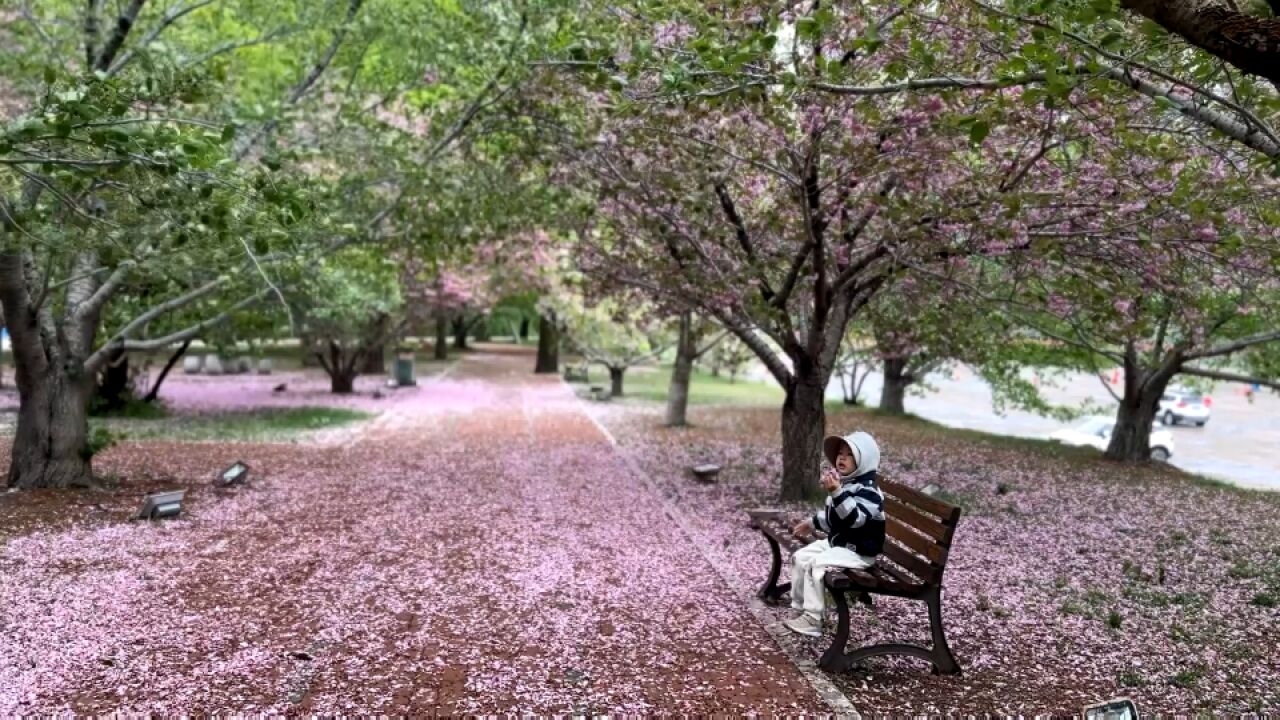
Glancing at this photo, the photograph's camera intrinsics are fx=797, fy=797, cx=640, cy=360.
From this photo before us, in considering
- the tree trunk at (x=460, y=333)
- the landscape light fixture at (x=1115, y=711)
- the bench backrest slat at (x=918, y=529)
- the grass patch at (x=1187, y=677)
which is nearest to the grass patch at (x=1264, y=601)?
the grass patch at (x=1187, y=677)

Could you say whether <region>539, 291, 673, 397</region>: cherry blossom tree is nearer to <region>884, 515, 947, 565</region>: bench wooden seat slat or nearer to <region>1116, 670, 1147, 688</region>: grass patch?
<region>884, 515, 947, 565</region>: bench wooden seat slat

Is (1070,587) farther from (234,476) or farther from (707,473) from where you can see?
(234,476)

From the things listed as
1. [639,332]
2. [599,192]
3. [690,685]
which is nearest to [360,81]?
[599,192]

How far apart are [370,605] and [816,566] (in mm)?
2828

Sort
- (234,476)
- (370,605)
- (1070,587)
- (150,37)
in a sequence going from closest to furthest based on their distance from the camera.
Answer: (370,605)
(1070,587)
(150,37)
(234,476)

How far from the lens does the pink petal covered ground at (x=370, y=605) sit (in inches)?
151

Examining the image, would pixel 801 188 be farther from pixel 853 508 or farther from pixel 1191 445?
pixel 1191 445

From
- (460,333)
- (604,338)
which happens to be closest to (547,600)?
(604,338)

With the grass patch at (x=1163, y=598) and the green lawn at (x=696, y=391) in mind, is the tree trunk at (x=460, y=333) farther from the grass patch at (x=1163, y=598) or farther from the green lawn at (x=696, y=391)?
the grass patch at (x=1163, y=598)

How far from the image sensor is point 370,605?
5.10 meters

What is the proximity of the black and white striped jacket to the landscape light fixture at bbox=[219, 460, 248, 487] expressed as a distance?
23.3ft

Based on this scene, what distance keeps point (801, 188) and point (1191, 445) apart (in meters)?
14.0

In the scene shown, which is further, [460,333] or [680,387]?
[460,333]

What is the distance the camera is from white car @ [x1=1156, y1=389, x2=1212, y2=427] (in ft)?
56.4
